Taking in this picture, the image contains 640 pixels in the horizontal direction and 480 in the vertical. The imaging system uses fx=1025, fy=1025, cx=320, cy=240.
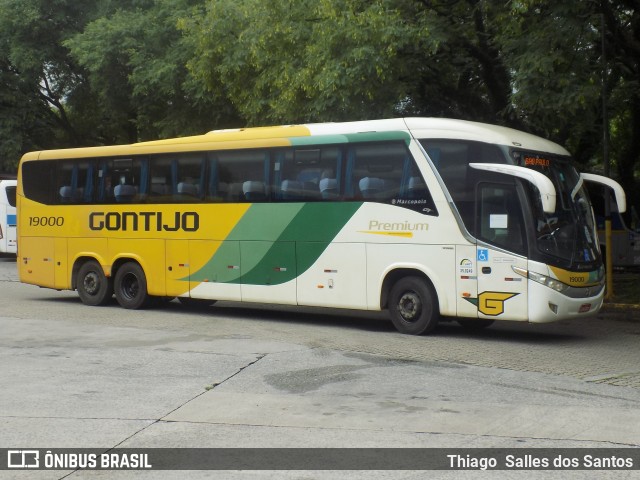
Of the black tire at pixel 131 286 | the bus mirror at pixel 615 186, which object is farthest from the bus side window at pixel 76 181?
the bus mirror at pixel 615 186

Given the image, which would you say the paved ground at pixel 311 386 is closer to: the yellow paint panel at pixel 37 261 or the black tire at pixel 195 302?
the black tire at pixel 195 302

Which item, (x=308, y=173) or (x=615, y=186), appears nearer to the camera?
(x=615, y=186)

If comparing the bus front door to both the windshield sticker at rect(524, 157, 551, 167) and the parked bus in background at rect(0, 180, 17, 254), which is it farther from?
the parked bus in background at rect(0, 180, 17, 254)

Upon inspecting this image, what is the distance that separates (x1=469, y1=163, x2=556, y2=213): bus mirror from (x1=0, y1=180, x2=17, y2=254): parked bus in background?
75.8 feet

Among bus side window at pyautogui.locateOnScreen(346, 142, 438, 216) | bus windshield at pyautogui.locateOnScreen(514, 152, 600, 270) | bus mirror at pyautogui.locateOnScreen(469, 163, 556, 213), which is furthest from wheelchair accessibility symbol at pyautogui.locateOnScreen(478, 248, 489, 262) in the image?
bus mirror at pyautogui.locateOnScreen(469, 163, 556, 213)

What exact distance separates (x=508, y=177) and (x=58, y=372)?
6.52 meters

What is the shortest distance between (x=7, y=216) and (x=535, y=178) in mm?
24271

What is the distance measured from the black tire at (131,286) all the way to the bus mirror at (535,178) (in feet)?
23.5

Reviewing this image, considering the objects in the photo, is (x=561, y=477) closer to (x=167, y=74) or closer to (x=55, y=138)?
(x=167, y=74)

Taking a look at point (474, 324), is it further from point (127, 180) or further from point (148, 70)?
point (148, 70)

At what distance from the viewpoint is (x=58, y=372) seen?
11.0m

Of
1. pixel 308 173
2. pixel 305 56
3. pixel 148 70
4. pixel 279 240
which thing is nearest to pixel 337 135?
pixel 308 173

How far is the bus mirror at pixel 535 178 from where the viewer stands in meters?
13.1

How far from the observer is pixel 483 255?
46.3ft
